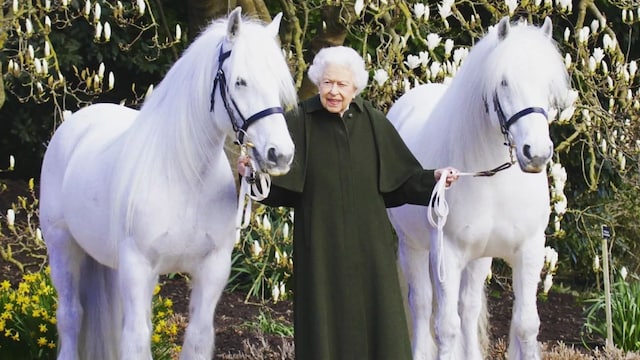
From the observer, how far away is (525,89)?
4387 mm

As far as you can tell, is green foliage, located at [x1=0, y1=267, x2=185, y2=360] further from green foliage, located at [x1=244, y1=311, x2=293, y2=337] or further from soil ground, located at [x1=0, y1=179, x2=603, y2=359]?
green foliage, located at [x1=244, y1=311, x2=293, y2=337]

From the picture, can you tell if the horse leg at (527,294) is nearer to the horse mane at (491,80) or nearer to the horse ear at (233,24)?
the horse mane at (491,80)

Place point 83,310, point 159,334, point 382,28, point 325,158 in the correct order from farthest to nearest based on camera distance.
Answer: point 382,28 < point 159,334 < point 83,310 < point 325,158

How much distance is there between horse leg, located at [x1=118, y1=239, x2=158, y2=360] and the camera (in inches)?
175

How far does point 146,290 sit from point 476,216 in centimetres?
149

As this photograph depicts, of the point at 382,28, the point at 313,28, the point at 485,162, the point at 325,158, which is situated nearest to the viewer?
the point at 325,158

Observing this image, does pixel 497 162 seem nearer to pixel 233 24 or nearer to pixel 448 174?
pixel 448 174

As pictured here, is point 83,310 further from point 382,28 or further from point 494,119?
point 382,28

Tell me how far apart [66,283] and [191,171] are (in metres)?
1.29

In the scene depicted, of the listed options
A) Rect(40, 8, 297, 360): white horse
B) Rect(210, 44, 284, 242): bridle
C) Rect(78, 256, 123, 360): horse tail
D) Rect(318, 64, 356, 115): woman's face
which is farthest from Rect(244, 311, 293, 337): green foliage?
Rect(318, 64, 356, 115): woman's face

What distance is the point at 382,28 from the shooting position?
6.98 m

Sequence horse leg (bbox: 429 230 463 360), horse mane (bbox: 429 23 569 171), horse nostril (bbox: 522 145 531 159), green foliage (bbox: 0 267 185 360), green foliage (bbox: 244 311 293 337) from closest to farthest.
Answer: horse nostril (bbox: 522 145 531 159) < horse mane (bbox: 429 23 569 171) < horse leg (bbox: 429 230 463 360) < green foliage (bbox: 0 267 185 360) < green foliage (bbox: 244 311 293 337)

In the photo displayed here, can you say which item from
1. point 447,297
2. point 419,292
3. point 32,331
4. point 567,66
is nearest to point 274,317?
point 32,331

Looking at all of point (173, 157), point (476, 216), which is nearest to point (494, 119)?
point (476, 216)
